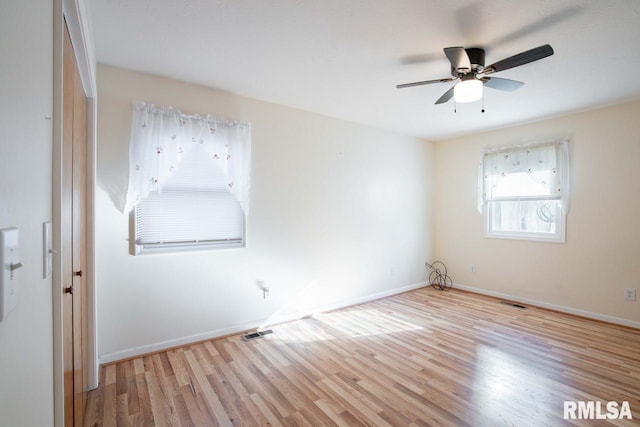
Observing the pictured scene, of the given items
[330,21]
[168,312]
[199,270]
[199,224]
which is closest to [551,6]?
[330,21]

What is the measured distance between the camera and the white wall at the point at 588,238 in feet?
10.7

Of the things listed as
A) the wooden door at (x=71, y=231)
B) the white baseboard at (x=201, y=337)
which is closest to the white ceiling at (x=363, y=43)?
the wooden door at (x=71, y=231)

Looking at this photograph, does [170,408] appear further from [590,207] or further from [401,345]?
[590,207]

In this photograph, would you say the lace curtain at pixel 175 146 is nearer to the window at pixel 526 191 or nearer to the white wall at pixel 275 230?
the white wall at pixel 275 230

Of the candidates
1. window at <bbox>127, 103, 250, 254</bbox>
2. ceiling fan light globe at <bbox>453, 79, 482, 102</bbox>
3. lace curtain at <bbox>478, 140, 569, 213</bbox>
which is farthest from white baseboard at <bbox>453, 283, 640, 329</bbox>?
window at <bbox>127, 103, 250, 254</bbox>

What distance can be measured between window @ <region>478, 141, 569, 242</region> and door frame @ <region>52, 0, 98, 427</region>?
4.70 meters

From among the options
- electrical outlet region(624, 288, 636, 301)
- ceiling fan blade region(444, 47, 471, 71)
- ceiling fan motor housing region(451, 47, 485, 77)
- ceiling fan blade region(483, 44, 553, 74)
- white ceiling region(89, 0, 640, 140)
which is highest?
white ceiling region(89, 0, 640, 140)

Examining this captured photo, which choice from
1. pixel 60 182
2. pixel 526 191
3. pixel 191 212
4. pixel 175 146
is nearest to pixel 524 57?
pixel 60 182

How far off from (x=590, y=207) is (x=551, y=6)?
9.28 feet

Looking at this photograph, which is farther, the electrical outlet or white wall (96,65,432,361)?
the electrical outlet

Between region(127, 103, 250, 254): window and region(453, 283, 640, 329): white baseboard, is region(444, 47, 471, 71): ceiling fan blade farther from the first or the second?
region(453, 283, 640, 329): white baseboard

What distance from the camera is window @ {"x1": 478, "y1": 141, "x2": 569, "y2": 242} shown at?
3.75m

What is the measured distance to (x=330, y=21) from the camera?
1909mm

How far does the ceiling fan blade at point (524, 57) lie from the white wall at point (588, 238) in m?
2.37
